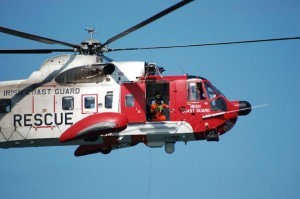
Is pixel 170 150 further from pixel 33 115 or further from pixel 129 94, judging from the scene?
pixel 33 115

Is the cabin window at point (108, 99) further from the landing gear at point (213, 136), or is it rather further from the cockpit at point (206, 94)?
the landing gear at point (213, 136)

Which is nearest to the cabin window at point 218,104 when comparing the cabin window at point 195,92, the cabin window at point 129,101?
the cabin window at point 195,92

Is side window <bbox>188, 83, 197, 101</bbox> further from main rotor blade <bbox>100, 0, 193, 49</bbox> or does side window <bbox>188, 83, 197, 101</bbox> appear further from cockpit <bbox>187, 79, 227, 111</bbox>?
main rotor blade <bbox>100, 0, 193, 49</bbox>

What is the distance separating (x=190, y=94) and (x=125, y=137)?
2.91 meters

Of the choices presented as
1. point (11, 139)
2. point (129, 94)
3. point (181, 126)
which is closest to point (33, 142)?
point (11, 139)

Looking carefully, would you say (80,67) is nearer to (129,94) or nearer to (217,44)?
(129,94)

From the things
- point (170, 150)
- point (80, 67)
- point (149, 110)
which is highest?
point (80, 67)

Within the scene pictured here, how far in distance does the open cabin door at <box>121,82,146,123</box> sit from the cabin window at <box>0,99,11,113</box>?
442cm

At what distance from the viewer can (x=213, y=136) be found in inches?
920

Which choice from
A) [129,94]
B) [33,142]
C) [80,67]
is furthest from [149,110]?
[33,142]

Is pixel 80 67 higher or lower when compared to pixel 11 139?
higher

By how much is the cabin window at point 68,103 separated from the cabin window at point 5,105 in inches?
85.8

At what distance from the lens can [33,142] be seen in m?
24.0

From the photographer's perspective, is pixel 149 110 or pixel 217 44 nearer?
pixel 217 44
